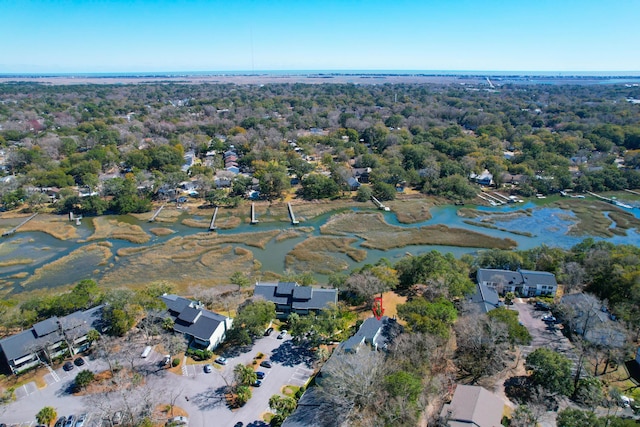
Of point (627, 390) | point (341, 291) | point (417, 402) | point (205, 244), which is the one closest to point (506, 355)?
point (627, 390)

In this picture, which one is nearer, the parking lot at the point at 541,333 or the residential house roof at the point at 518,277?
the parking lot at the point at 541,333

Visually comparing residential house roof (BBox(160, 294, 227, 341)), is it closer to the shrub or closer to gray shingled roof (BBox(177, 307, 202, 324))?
gray shingled roof (BBox(177, 307, 202, 324))

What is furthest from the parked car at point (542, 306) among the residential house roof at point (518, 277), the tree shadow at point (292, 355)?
the tree shadow at point (292, 355)

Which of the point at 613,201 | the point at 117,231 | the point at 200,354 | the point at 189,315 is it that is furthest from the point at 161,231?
the point at 613,201

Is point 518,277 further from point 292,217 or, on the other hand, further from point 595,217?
point 292,217

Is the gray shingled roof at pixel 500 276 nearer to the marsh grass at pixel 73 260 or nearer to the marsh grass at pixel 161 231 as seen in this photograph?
the marsh grass at pixel 161 231
